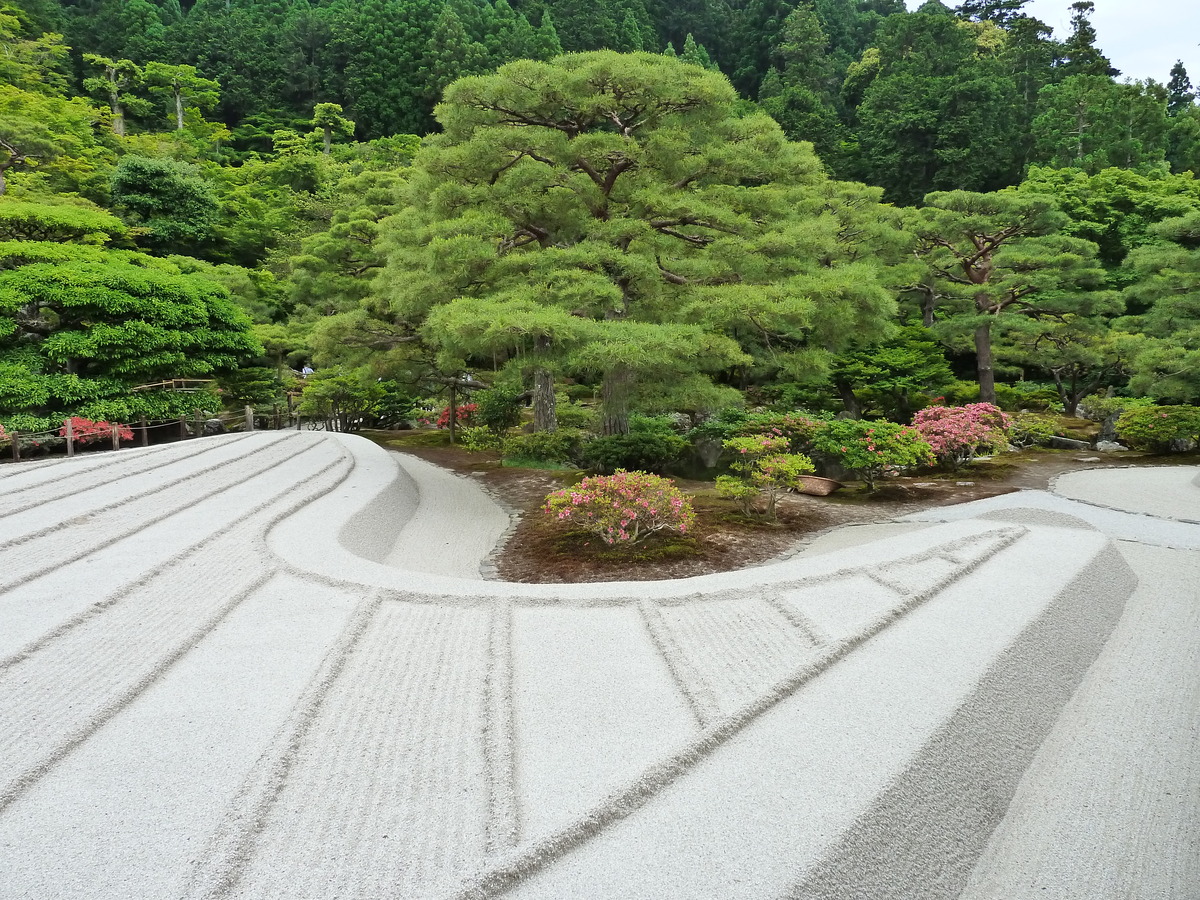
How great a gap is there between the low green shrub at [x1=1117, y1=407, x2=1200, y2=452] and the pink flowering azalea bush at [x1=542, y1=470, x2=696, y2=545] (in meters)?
8.99

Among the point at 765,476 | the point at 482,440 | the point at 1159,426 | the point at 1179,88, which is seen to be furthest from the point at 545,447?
the point at 1179,88

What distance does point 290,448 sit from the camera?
9.68 metres

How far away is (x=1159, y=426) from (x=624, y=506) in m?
9.73

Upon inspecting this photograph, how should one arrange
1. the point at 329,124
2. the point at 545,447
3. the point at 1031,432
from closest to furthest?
the point at 545,447, the point at 1031,432, the point at 329,124

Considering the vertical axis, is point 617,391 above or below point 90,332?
below

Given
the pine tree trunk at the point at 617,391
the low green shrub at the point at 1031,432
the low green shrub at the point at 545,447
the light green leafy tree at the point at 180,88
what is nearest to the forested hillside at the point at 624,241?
the pine tree trunk at the point at 617,391

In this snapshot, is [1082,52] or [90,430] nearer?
[90,430]

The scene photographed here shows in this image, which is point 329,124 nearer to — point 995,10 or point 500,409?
point 500,409

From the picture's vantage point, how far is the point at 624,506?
596cm

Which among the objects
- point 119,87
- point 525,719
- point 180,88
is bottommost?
point 525,719

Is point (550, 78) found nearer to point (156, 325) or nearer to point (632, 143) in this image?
point (632, 143)

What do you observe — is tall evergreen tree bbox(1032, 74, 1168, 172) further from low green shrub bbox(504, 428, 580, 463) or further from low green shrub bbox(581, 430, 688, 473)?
low green shrub bbox(581, 430, 688, 473)

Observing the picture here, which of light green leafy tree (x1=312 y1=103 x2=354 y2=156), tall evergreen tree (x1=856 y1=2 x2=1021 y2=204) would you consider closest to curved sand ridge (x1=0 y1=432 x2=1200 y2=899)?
tall evergreen tree (x1=856 y1=2 x2=1021 y2=204)

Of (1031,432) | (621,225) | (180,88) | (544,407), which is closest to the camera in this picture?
(621,225)
